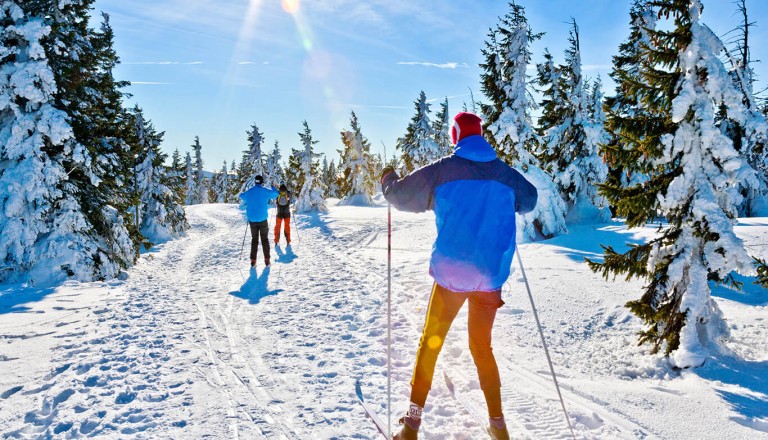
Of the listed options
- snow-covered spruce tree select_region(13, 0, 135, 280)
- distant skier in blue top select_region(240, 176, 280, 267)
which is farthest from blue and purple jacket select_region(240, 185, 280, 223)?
snow-covered spruce tree select_region(13, 0, 135, 280)

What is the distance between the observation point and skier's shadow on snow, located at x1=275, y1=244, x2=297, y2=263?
13.7 meters

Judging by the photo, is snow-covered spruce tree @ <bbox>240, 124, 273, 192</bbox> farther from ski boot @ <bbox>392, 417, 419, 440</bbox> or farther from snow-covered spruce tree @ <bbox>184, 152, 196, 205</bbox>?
ski boot @ <bbox>392, 417, 419, 440</bbox>

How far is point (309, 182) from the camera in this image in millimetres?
39469

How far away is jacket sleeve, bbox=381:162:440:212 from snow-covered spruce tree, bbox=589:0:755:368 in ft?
11.7

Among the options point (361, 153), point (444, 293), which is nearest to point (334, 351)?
point (444, 293)

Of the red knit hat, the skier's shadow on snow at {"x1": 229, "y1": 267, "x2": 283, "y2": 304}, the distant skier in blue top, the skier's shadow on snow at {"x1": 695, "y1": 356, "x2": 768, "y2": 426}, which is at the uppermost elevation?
the red knit hat

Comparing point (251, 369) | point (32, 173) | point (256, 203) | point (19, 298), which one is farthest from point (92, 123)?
point (251, 369)

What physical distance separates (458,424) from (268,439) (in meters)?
1.70

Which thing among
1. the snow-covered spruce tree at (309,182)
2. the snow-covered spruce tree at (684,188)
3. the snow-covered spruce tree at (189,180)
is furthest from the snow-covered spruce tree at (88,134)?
the snow-covered spruce tree at (189,180)

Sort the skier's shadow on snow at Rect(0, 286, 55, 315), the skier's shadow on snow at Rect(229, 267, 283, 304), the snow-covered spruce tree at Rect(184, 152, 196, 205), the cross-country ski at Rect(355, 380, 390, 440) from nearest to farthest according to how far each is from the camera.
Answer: the cross-country ski at Rect(355, 380, 390, 440)
the skier's shadow on snow at Rect(0, 286, 55, 315)
the skier's shadow on snow at Rect(229, 267, 283, 304)
the snow-covered spruce tree at Rect(184, 152, 196, 205)

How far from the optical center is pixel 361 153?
46.0m

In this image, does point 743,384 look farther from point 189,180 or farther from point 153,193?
point 189,180

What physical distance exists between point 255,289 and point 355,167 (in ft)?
120

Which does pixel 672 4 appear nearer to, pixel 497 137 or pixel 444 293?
pixel 444 293
